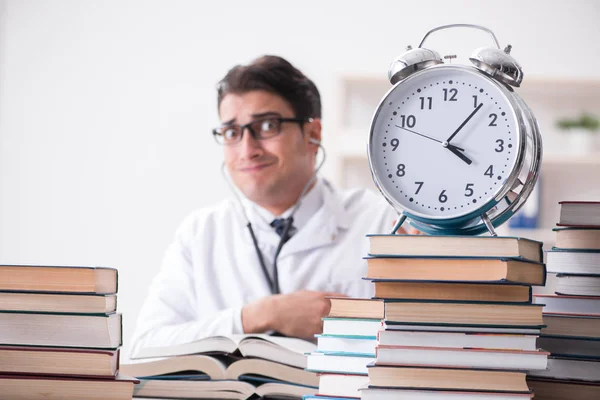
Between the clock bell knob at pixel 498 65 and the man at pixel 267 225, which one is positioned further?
the man at pixel 267 225

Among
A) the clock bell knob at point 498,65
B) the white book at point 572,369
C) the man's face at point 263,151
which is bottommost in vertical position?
the white book at point 572,369

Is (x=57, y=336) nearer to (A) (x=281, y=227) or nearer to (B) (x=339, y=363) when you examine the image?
(B) (x=339, y=363)

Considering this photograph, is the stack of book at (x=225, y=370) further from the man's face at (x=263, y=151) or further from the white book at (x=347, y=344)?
the man's face at (x=263, y=151)

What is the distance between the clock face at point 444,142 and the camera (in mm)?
911

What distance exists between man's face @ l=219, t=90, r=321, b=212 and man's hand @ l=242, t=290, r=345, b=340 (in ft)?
1.53

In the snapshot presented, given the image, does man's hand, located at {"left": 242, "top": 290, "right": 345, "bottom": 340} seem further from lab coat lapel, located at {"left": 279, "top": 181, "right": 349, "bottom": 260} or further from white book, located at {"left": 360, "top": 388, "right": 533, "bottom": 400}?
white book, located at {"left": 360, "top": 388, "right": 533, "bottom": 400}

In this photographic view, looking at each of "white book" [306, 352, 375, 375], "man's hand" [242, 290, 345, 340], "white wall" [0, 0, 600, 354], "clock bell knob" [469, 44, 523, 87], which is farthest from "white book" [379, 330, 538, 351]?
"white wall" [0, 0, 600, 354]

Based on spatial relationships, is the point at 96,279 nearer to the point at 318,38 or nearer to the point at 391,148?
the point at 391,148

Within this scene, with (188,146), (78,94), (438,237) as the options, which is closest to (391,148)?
(438,237)

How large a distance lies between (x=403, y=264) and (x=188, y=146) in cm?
347

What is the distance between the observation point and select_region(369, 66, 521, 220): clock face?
911 millimetres

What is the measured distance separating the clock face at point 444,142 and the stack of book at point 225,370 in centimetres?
42

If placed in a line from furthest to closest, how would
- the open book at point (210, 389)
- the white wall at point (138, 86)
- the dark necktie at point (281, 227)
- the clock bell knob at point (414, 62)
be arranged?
the white wall at point (138, 86)
the dark necktie at point (281, 227)
the open book at point (210, 389)
the clock bell knob at point (414, 62)

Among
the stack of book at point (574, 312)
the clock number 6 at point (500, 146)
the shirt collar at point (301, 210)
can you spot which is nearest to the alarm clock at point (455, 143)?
the clock number 6 at point (500, 146)
